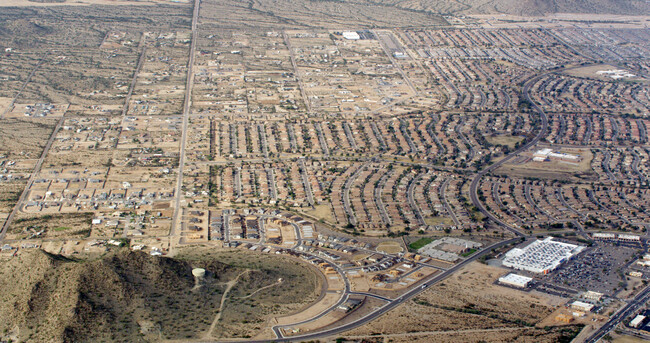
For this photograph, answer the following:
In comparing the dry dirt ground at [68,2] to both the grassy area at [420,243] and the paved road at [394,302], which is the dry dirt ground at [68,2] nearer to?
the grassy area at [420,243]

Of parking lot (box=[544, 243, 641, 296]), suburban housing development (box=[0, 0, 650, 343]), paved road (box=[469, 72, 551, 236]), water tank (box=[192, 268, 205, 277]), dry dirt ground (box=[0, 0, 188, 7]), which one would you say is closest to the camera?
suburban housing development (box=[0, 0, 650, 343])

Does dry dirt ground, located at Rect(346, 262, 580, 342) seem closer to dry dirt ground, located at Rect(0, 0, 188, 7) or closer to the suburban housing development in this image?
the suburban housing development

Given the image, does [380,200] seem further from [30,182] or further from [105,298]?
[30,182]

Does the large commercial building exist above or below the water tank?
above

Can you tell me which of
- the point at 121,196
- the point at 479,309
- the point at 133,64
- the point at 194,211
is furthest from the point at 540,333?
the point at 133,64

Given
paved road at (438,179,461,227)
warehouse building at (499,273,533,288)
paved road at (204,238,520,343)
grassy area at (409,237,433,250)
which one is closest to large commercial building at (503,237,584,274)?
warehouse building at (499,273,533,288)

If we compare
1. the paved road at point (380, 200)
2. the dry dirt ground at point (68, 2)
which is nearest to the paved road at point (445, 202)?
the paved road at point (380, 200)
